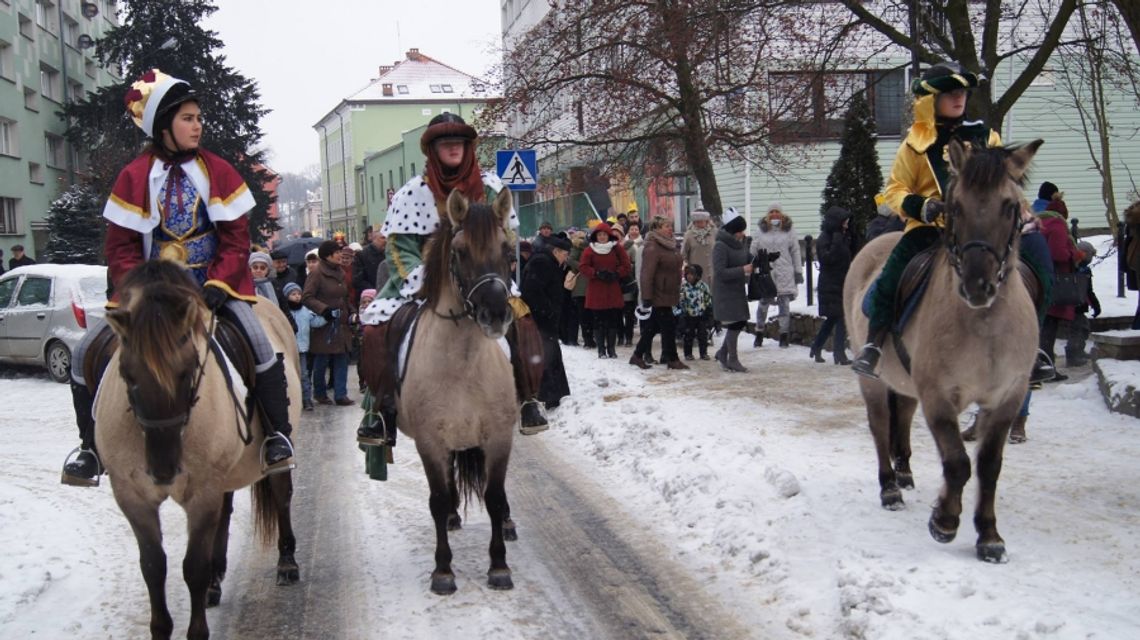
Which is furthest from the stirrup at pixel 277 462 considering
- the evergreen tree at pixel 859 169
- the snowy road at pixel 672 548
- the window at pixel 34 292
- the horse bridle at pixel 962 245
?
the evergreen tree at pixel 859 169

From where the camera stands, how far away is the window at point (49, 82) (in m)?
44.6

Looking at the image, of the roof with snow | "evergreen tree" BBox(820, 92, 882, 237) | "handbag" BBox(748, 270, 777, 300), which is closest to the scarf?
"handbag" BBox(748, 270, 777, 300)

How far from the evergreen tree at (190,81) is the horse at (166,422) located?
38.7 meters

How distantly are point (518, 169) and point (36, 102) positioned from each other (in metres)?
34.1

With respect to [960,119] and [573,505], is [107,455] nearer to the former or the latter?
[573,505]

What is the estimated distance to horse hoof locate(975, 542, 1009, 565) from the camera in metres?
5.75

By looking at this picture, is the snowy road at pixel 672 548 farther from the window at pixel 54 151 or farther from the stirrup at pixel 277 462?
the window at pixel 54 151

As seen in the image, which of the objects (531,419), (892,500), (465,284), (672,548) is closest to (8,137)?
(531,419)

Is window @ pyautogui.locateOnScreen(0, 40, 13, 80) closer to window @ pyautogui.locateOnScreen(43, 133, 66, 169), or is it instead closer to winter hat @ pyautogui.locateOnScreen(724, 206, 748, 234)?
window @ pyautogui.locateOnScreen(43, 133, 66, 169)

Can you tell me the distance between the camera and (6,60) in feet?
131

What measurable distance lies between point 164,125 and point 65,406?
10720 mm

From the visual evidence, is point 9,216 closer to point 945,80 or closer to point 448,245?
point 448,245

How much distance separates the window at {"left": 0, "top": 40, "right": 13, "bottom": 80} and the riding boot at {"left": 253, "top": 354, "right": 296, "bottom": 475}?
39510 millimetres

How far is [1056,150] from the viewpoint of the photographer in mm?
33656
